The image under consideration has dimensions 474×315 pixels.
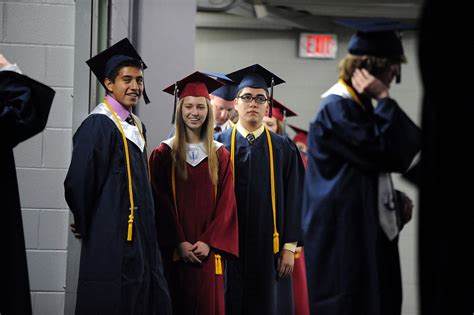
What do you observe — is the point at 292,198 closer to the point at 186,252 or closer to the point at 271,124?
the point at 186,252

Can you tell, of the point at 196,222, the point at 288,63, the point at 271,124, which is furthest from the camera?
the point at 288,63

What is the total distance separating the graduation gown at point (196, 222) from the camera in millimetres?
5984

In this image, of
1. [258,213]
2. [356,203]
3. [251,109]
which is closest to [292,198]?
[258,213]

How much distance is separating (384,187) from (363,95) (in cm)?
38

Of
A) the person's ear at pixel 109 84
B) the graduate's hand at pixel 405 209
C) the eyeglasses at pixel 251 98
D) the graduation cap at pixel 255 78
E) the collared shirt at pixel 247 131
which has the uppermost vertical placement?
the graduation cap at pixel 255 78

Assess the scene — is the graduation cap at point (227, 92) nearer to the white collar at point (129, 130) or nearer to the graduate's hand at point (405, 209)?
the white collar at point (129, 130)

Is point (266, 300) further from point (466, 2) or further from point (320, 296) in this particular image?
point (466, 2)

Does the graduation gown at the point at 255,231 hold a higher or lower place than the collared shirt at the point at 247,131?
lower

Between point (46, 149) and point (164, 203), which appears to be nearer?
point (164, 203)

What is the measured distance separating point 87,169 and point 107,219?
0.27 metres

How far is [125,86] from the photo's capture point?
5.52 metres

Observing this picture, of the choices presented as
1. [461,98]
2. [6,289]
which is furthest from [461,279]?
[6,289]

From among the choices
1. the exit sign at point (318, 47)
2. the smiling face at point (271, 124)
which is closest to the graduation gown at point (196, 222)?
the smiling face at point (271, 124)

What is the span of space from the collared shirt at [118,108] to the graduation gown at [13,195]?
88 centimetres
